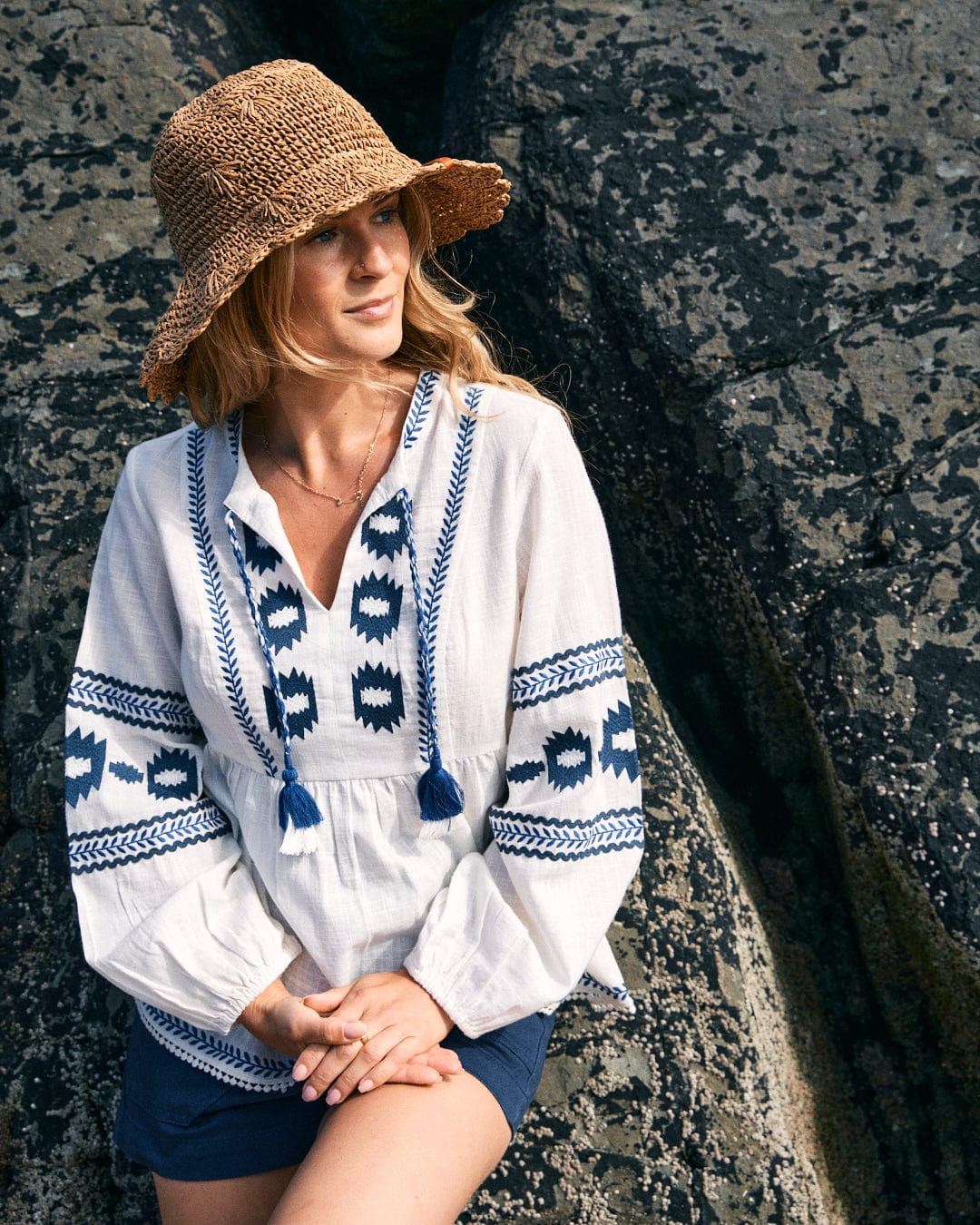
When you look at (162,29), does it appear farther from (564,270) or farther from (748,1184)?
(748,1184)

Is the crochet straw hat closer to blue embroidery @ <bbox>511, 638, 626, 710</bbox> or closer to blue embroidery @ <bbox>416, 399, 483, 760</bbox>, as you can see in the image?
blue embroidery @ <bbox>416, 399, 483, 760</bbox>

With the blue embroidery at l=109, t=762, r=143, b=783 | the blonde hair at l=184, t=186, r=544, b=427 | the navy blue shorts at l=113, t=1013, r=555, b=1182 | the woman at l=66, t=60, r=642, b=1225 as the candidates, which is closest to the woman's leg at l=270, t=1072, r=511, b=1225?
the woman at l=66, t=60, r=642, b=1225

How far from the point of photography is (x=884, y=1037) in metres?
2.19

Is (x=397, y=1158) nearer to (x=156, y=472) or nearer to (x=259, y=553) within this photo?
(x=259, y=553)

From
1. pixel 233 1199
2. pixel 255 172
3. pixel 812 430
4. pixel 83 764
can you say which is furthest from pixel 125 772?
pixel 812 430

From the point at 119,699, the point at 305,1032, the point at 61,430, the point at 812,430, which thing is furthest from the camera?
the point at 61,430

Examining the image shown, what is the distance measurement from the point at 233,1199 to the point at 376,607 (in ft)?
2.92

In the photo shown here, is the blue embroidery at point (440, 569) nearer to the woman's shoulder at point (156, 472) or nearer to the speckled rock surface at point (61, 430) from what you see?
the woman's shoulder at point (156, 472)

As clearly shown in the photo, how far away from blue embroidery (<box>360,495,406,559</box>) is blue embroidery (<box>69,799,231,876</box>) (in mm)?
511

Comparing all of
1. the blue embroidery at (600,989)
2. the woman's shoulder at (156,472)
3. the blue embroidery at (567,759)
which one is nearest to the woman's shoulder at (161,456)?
the woman's shoulder at (156,472)

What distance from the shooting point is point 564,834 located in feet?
5.31

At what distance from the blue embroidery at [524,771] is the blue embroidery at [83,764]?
63cm

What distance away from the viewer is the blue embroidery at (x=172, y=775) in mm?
1794

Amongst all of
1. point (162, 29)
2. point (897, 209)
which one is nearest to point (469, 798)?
point (897, 209)
